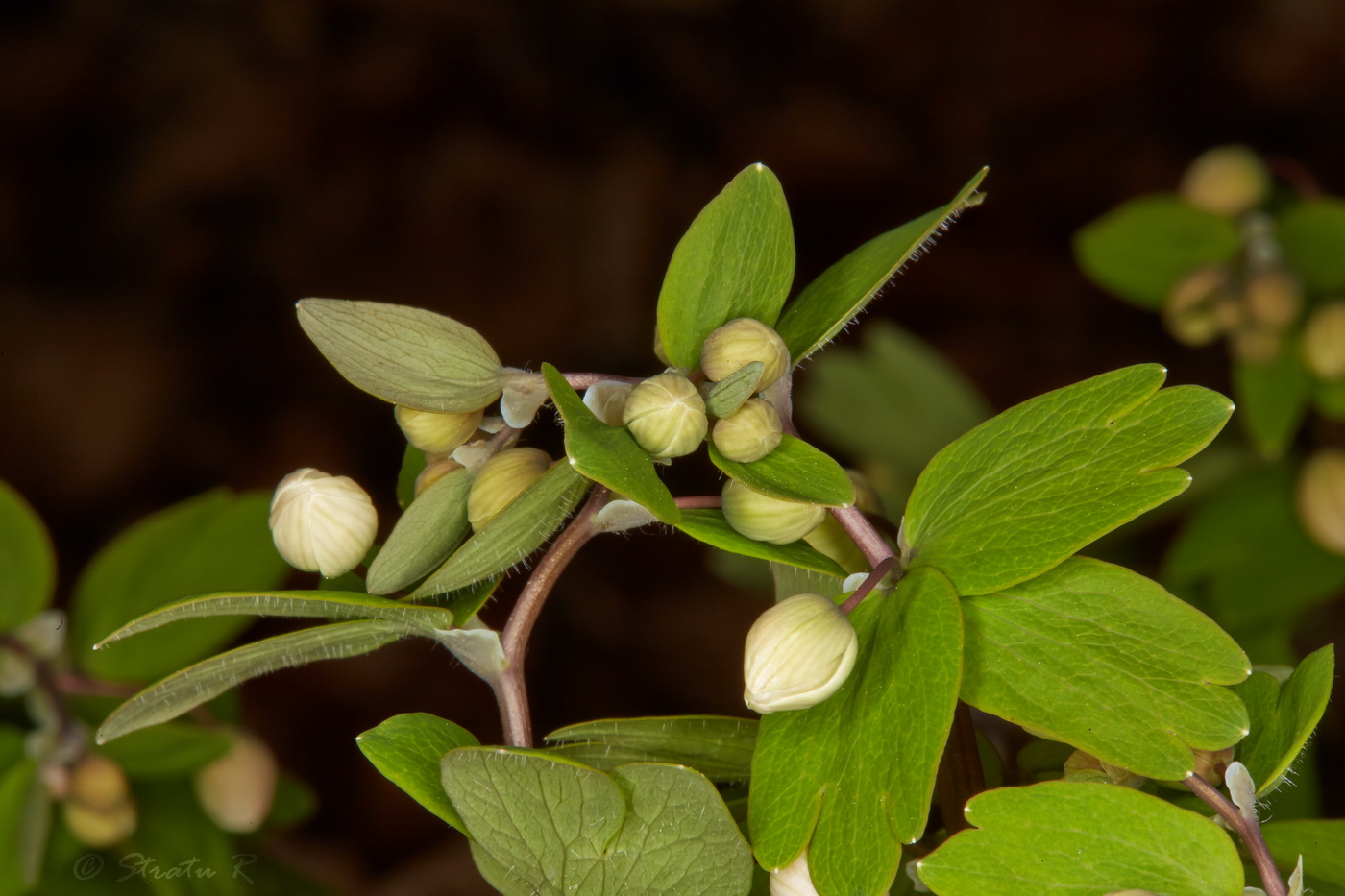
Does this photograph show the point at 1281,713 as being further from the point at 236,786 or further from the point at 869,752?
the point at 236,786

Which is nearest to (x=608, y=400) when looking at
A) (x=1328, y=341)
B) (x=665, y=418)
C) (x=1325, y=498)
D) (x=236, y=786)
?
(x=665, y=418)

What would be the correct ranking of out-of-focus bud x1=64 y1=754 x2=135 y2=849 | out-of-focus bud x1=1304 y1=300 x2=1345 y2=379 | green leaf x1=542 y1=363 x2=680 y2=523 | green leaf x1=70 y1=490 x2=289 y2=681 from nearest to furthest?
green leaf x1=542 y1=363 x2=680 y2=523 → out-of-focus bud x1=64 y1=754 x2=135 y2=849 → green leaf x1=70 y1=490 x2=289 y2=681 → out-of-focus bud x1=1304 y1=300 x2=1345 y2=379

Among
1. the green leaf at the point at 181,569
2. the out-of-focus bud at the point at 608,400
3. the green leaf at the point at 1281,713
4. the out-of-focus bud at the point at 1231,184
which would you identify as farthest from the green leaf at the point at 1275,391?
the green leaf at the point at 181,569

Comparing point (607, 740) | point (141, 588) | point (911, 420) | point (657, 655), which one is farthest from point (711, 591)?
point (607, 740)

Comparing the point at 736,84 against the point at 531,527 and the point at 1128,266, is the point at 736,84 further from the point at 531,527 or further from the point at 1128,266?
the point at 531,527

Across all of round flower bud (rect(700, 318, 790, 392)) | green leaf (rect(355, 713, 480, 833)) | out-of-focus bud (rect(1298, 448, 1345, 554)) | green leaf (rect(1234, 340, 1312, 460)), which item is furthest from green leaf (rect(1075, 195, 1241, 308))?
green leaf (rect(355, 713, 480, 833))

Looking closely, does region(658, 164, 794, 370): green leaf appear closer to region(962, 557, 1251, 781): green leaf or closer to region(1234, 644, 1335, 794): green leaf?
region(962, 557, 1251, 781): green leaf
